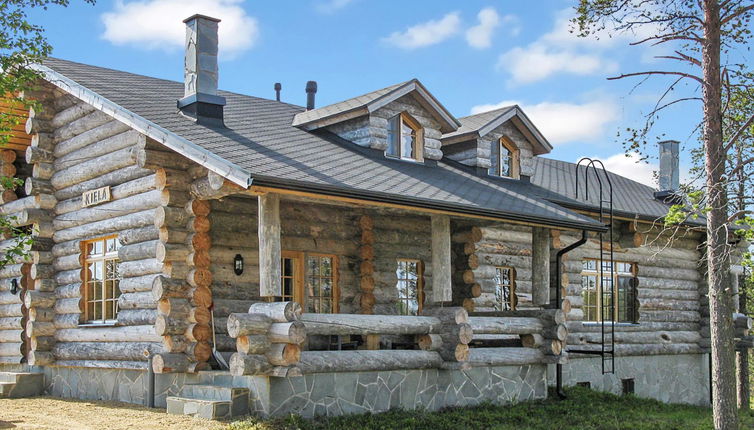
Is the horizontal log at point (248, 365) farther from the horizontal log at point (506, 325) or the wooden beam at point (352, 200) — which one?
the horizontal log at point (506, 325)

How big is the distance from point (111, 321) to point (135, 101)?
372 cm

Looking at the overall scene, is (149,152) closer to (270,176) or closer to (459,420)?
(270,176)

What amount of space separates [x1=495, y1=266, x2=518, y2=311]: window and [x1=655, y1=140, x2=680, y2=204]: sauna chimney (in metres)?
7.01

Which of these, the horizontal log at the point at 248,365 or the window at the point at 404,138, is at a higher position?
the window at the point at 404,138

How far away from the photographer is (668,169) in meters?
23.5

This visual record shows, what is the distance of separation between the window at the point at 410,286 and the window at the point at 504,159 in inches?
138

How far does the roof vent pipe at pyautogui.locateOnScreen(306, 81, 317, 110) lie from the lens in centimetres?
1975

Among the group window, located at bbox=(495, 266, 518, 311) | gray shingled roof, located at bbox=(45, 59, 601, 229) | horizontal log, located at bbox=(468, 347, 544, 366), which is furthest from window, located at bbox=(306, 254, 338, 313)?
window, located at bbox=(495, 266, 518, 311)

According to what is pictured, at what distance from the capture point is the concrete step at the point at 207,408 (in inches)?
436

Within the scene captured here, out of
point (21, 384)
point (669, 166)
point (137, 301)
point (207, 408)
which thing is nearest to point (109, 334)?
point (137, 301)

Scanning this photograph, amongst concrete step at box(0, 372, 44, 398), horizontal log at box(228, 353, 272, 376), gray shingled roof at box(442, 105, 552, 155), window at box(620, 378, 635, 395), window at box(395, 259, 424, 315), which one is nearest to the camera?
horizontal log at box(228, 353, 272, 376)

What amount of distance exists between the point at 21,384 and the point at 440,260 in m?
8.00

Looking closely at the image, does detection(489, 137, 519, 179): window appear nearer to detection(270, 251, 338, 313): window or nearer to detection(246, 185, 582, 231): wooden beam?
detection(246, 185, 582, 231): wooden beam

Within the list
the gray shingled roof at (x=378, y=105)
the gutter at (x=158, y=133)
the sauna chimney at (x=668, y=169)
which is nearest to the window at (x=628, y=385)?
the sauna chimney at (x=668, y=169)
